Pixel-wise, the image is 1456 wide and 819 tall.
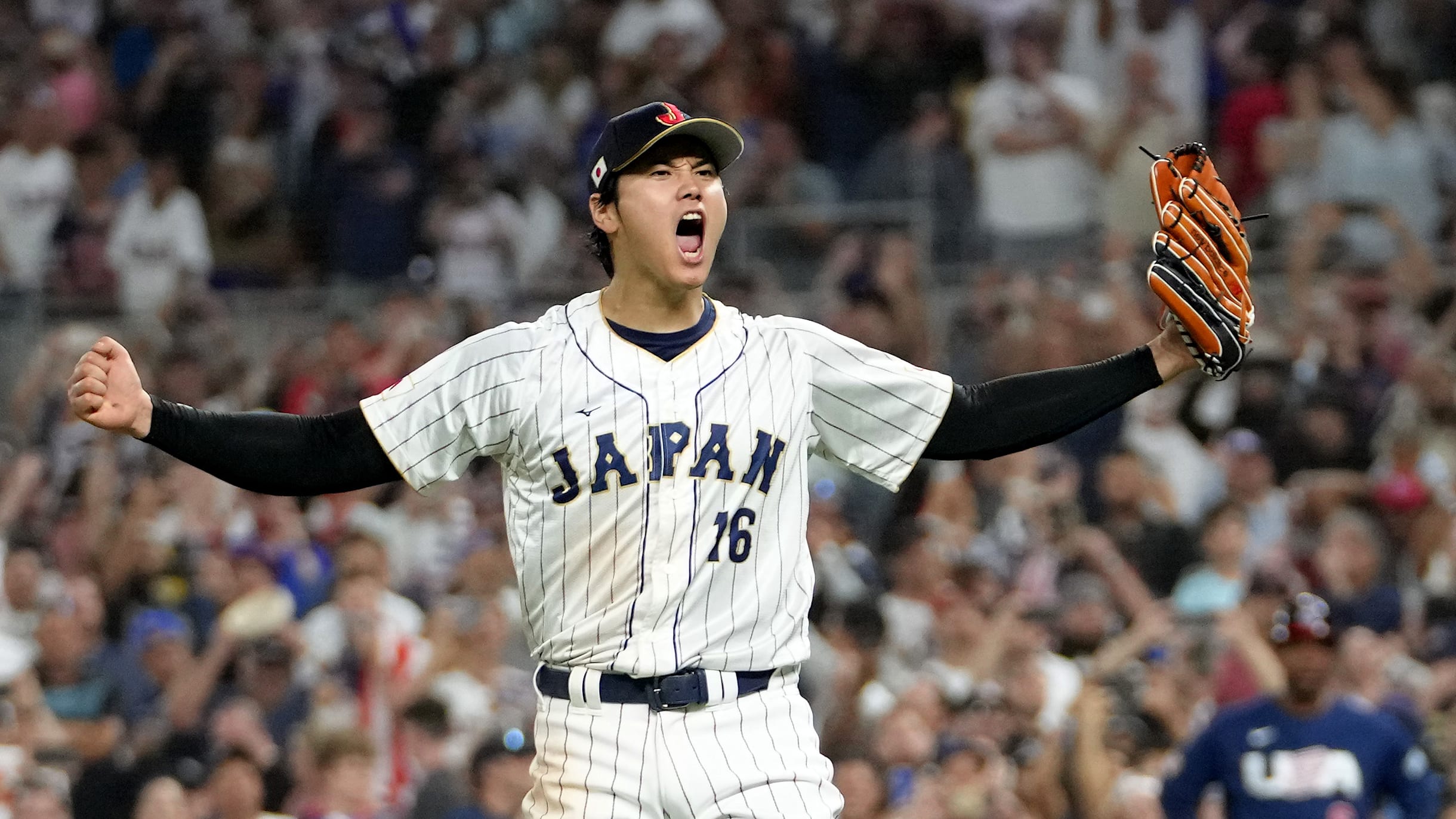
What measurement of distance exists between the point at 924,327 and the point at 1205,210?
5.51 metres

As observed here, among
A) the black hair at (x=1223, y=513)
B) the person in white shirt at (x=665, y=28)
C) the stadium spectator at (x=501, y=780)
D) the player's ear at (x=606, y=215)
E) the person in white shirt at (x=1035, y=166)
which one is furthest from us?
the person in white shirt at (x=665, y=28)

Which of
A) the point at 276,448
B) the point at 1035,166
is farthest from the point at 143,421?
the point at 1035,166

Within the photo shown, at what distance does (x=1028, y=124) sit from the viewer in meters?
9.88

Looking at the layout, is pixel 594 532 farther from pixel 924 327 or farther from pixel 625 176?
pixel 924 327

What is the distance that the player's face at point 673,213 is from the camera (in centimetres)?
366

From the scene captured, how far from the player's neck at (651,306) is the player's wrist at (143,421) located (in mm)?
830

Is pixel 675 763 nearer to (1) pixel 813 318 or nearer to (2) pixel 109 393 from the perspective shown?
(2) pixel 109 393

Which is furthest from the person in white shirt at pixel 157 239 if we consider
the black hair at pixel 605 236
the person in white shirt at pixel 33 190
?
the black hair at pixel 605 236

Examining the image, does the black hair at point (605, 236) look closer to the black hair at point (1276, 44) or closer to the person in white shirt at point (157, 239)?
the black hair at point (1276, 44)

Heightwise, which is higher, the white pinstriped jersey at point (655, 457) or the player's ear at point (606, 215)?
the player's ear at point (606, 215)

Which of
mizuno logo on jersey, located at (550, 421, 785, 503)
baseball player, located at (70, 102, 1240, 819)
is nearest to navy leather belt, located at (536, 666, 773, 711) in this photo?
baseball player, located at (70, 102, 1240, 819)

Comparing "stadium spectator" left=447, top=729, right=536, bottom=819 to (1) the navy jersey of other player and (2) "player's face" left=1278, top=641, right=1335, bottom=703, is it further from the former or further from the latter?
(2) "player's face" left=1278, top=641, right=1335, bottom=703

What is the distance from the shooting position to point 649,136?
3.66m

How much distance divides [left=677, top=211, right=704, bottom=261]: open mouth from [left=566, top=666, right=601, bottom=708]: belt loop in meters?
0.75
